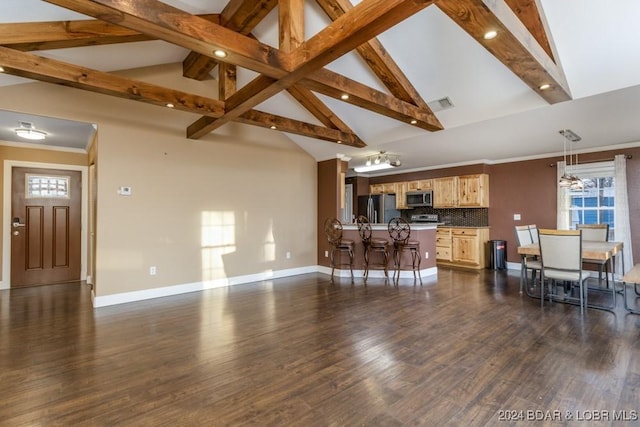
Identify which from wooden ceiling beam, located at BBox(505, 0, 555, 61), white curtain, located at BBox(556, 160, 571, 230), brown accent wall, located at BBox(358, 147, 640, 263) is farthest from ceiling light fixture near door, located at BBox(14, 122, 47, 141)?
white curtain, located at BBox(556, 160, 571, 230)

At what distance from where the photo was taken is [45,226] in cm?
549

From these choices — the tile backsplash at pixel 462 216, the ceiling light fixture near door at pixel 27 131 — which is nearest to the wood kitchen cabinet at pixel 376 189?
the tile backsplash at pixel 462 216

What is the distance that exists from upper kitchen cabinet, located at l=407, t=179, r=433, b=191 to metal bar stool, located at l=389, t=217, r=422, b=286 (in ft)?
8.36

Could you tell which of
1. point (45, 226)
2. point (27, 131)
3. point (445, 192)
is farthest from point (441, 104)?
point (45, 226)

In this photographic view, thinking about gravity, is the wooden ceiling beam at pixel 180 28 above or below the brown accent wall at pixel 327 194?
above

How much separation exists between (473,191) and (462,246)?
4.18 feet

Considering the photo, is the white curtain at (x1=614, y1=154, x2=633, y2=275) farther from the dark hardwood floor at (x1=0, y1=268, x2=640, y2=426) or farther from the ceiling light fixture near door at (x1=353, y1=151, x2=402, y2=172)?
the ceiling light fixture near door at (x1=353, y1=151, x2=402, y2=172)

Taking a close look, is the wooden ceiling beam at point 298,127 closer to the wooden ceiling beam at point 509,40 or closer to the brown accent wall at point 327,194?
the brown accent wall at point 327,194

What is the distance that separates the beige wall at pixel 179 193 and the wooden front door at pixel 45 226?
81.0 inches

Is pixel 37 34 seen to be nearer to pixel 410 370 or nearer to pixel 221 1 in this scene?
pixel 221 1

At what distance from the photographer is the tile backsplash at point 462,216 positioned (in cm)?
714

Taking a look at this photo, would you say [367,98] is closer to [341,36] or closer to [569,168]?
[341,36]

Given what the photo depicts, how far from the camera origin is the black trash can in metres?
6.56

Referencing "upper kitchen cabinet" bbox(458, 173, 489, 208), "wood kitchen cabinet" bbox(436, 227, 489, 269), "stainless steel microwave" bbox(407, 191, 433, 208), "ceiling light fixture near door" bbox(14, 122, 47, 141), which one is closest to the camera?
"ceiling light fixture near door" bbox(14, 122, 47, 141)
